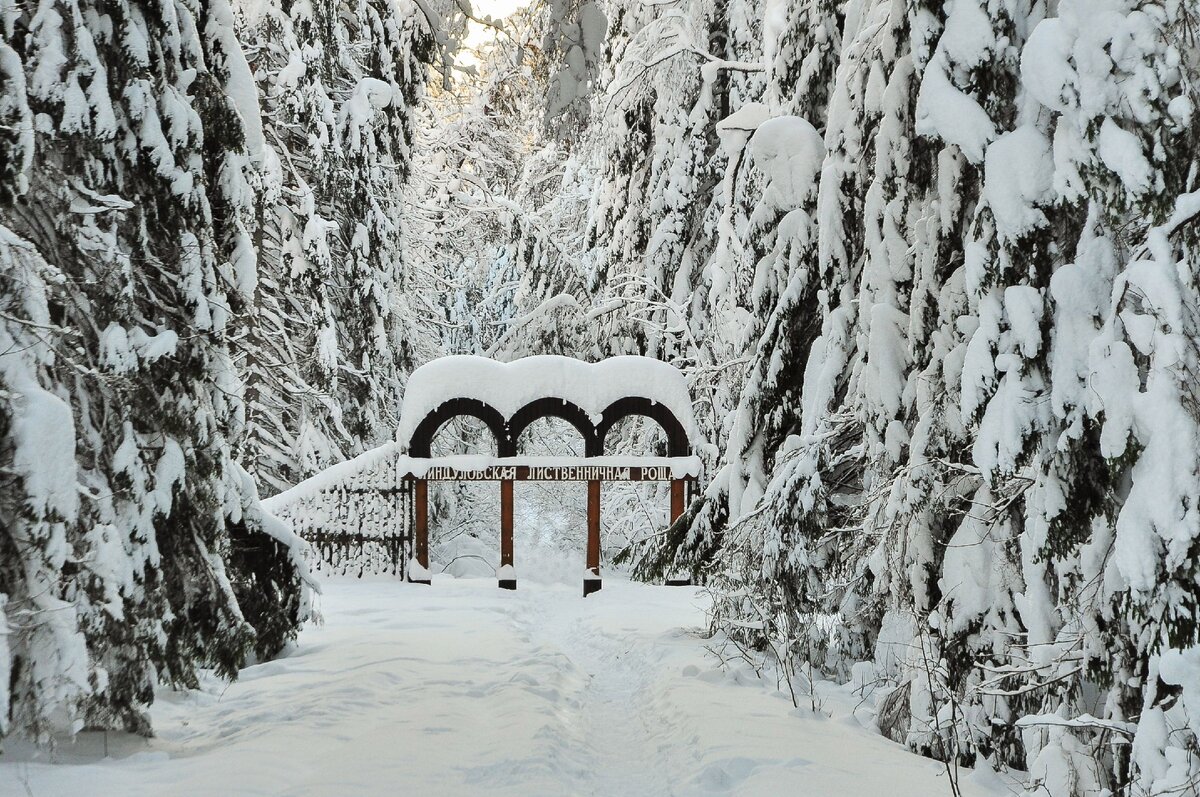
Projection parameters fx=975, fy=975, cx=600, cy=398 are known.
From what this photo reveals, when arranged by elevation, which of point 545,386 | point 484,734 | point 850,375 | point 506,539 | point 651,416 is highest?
point 545,386

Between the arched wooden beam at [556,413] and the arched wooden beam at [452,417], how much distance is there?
13 centimetres

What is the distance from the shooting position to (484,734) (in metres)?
5.38

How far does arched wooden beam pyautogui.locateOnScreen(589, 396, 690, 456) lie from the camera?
13.8m

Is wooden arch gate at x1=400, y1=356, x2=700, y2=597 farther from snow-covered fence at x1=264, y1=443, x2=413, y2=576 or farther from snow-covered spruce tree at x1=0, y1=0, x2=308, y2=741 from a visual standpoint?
snow-covered spruce tree at x1=0, y1=0, x2=308, y2=741

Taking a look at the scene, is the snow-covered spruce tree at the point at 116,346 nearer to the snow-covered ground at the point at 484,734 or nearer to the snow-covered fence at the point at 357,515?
the snow-covered ground at the point at 484,734

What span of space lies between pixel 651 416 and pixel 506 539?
105 inches

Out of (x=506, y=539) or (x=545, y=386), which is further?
(x=545, y=386)

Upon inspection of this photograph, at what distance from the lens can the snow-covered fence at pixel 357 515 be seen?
14.0 metres

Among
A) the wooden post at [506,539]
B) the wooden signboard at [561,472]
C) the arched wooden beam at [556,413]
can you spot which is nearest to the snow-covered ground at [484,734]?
the wooden post at [506,539]

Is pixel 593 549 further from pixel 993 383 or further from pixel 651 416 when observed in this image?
pixel 993 383

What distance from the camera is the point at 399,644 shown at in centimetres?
810

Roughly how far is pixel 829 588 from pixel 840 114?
10.3 feet

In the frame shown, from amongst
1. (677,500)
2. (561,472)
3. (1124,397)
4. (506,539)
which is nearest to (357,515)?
(506,539)

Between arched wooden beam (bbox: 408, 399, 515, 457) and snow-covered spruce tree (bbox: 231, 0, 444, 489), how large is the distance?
1372 mm
